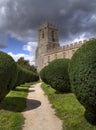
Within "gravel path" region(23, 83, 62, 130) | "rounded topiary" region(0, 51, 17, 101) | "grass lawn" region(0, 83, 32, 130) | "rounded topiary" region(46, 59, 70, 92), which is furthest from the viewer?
"rounded topiary" region(46, 59, 70, 92)

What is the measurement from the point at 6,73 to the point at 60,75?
6146 millimetres

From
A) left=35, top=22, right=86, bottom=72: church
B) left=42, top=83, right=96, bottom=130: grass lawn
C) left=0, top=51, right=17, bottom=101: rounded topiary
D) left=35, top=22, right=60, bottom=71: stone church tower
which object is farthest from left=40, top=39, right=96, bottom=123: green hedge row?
left=35, top=22, right=60, bottom=71: stone church tower

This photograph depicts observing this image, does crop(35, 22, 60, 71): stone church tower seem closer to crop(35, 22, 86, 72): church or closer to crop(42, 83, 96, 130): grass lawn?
crop(35, 22, 86, 72): church

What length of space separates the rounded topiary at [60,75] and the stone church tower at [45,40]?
208 ft

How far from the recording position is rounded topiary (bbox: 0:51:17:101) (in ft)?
38.3

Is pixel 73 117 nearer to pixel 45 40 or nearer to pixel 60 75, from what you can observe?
pixel 60 75

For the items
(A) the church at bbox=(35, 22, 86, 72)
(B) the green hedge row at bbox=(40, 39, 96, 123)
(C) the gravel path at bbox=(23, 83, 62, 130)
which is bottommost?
(C) the gravel path at bbox=(23, 83, 62, 130)

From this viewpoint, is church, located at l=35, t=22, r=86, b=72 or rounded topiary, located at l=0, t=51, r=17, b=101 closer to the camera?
rounded topiary, located at l=0, t=51, r=17, b=101

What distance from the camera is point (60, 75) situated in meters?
17.1

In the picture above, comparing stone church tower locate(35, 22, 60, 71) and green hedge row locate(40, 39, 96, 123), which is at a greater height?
stone church tower locate(35, 22, 60, 71)

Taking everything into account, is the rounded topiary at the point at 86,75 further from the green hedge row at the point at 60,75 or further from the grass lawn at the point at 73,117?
the green hedge row at the point at 60,75

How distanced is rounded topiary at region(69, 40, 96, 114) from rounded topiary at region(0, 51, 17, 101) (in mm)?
4298

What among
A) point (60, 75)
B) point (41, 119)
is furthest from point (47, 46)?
point (41, 119)

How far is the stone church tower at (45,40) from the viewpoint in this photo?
83.2m
